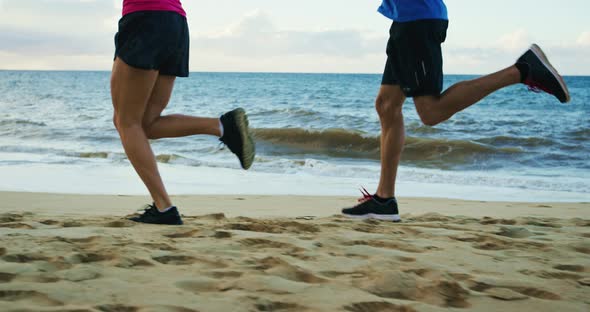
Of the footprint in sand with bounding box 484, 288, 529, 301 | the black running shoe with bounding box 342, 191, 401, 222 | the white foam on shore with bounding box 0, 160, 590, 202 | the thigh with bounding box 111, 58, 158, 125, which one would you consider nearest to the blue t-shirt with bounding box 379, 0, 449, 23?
the black running shoe with bounding box 342, 191, 401, 222

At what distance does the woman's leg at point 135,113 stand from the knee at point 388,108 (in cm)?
126

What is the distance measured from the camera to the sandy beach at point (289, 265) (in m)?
2.07

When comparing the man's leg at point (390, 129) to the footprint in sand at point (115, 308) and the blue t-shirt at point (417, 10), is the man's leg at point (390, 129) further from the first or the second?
the footprint in sand at point (115, 308)

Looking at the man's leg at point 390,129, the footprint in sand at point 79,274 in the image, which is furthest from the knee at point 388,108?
the footprint in sand at point 79,274

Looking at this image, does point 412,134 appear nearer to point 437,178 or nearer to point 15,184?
point 437,178

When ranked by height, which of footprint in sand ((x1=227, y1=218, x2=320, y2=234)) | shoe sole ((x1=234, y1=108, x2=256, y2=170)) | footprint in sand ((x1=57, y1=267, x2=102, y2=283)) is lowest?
footprint in sand ((x1=57, y1=267, x2=102, y2=283))

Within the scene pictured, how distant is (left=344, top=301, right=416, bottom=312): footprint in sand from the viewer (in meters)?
2.05

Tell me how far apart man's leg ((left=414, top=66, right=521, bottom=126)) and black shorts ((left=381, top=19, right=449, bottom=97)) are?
0.17ft

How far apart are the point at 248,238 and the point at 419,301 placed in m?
1.08

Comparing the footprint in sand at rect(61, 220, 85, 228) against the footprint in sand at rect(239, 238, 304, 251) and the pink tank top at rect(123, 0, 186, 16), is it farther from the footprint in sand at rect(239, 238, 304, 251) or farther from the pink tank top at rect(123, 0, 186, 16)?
the pink tank top at rect(123, 0, 186, 16)

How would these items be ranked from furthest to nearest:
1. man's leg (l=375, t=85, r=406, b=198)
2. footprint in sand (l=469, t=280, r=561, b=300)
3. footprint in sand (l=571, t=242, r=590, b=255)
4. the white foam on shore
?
the white foam on shore < man's leg (l=375, t=85, r=406, b=198) < footprint in sand (l=571, t=242, r=590, b=255) < footprint in sand (l=469, t=280, r=561, b=300)

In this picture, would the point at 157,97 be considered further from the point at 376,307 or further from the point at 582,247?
the point at 582,247

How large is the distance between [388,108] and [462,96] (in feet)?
1.51

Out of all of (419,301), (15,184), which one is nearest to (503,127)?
(15,184)
